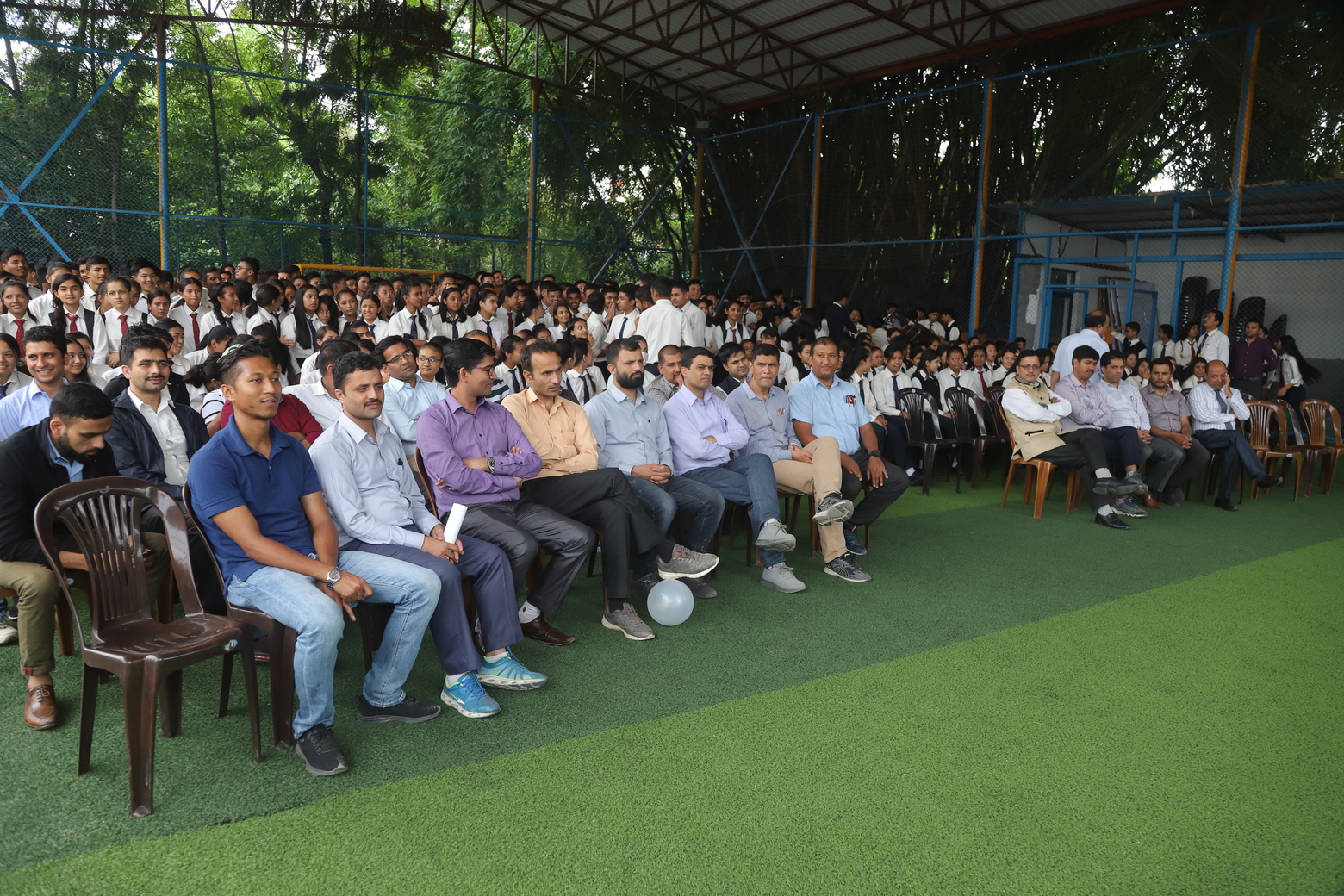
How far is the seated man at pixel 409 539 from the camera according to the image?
296 cm

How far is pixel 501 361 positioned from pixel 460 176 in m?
11.3

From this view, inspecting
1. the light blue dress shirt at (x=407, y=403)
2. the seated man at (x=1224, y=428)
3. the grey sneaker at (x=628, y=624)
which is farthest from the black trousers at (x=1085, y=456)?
the light blue dress shirt at (x=407, y=403)

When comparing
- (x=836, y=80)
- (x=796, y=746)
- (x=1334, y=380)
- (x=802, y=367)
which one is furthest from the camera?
(x=836, y=80)

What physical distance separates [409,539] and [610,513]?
0.95m

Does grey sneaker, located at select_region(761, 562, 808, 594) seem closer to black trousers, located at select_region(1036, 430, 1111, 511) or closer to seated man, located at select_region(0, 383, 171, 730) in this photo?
seated man, located at select_region(0, 383, 171, 730)

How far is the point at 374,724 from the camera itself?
9.39ft

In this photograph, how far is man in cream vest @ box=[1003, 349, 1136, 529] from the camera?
623cm

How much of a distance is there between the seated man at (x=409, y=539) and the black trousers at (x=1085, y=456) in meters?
4.62

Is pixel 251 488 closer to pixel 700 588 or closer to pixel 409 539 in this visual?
pixel 409 539

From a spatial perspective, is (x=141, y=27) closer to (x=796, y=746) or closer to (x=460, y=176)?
(x=460, y=176)

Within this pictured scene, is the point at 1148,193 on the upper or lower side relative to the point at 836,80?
lower

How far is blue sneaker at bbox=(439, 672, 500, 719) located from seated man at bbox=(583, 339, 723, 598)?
146cm

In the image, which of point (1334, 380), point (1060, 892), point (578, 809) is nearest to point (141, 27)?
point (578, 809)

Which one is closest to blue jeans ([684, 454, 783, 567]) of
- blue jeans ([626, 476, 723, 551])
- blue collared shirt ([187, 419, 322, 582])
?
blue jeans ([626, 476, 723, 551])
